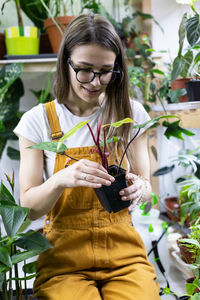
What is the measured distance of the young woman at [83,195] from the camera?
95cm

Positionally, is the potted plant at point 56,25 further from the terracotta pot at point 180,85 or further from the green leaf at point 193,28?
the green leaf at point 193,28

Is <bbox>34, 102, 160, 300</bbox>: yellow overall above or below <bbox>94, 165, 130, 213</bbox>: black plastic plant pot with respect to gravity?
below

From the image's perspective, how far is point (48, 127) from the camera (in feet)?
3.69

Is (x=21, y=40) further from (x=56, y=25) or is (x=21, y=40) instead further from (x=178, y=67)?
(x=178, y=67)

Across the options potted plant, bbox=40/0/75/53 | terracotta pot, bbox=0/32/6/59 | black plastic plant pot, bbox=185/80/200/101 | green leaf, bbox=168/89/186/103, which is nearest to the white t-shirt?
black plastic plant pot, bbox=185/80/200/101

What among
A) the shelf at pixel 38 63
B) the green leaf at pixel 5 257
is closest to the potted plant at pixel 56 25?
the shelf at pixel 38 63

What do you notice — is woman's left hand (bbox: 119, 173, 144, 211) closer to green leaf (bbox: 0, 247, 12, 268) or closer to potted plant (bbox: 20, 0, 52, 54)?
green leaf (bbox: 0, 247, 12, 268)

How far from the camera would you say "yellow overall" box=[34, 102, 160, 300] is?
0.95 metres

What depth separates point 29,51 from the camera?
190cm

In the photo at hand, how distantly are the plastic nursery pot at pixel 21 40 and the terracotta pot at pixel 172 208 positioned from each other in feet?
4.39

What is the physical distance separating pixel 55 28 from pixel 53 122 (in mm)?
985

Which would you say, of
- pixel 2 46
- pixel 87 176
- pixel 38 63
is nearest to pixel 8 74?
pixel 38 63

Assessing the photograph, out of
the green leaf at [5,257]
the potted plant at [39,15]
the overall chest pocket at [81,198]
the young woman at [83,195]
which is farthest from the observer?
the potted plant at [39,15]

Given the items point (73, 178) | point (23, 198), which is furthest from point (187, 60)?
point (23, 198)
